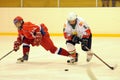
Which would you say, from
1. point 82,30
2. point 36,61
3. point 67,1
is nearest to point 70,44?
point 82,30

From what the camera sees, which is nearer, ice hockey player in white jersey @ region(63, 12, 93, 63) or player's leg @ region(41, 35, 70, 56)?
ice hockey player in white jersey @ region(63, 12, 93, 63)

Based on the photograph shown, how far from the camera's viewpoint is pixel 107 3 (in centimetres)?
1027

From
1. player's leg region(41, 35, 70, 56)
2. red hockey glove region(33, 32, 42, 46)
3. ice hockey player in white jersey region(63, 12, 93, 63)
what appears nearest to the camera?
ice hockey player in white jersey region(63, 12, 93, 63)

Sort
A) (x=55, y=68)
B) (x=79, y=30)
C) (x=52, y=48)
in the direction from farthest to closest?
(x=52, y=48), (x=79, y=30), (x=55, y=68)

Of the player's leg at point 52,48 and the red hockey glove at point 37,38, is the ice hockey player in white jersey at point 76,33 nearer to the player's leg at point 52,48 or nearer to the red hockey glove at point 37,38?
the player's leg at point 52,48

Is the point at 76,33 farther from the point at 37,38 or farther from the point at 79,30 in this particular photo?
the point at 37,38

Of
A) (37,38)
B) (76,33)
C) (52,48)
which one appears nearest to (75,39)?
(76,33)

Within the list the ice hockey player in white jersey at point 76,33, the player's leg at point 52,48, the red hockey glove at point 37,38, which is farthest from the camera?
the player's leg at point 52,48

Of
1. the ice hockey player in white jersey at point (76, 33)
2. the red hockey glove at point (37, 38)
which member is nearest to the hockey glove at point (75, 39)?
the ice hockey player in white jersey at point (76, 33)

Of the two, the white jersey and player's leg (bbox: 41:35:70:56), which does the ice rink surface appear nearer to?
player's leg (bbox: 41:35:70:56)

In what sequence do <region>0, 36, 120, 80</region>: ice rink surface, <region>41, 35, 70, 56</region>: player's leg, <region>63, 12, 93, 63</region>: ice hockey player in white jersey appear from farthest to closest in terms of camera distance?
1. <region>41, 35, 70, 56</region>: player's leg
2. <region>63, 12, 93, 63</region>: ice hockey player in white jersey
3. <region>0, 36, 120, 80</region>: ice rink surface

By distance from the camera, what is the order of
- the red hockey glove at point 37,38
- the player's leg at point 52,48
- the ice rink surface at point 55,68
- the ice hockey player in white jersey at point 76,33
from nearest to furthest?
the ice rink surface at point 55,68 < the ice hockey player in white jersey at point 76,33 < the red hockey glove at point 37,38 < the player's leg at point 52,48

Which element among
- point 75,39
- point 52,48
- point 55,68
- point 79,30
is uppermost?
point 79,30

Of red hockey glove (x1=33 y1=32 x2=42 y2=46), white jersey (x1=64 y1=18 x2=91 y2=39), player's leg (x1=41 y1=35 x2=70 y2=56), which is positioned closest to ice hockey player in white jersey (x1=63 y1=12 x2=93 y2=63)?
white jersey (x1=64 y1=18 x2=91 y2=39)
